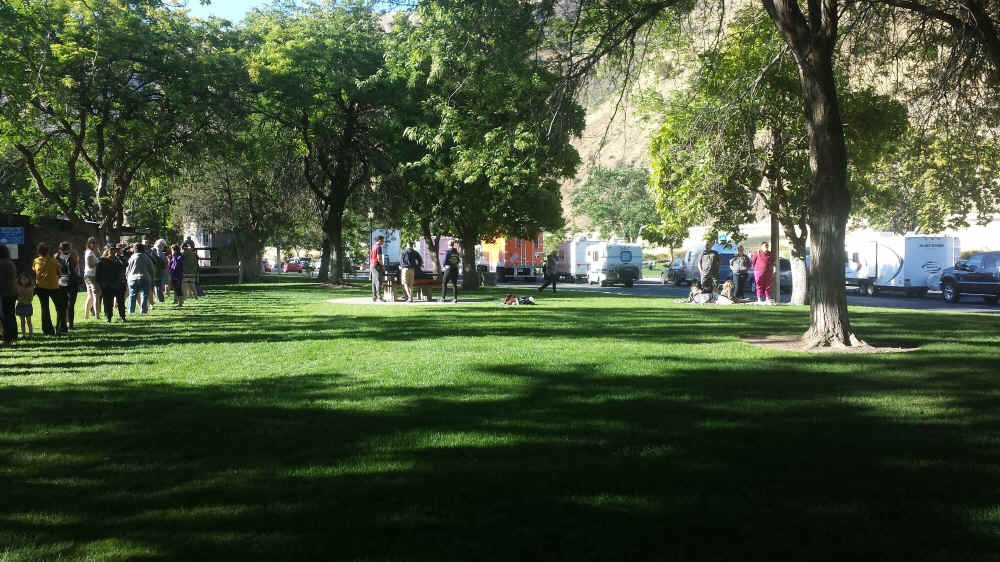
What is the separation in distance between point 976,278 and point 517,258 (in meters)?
26.4

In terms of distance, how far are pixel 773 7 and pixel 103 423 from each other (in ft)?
34.7

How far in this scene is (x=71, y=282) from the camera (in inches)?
559

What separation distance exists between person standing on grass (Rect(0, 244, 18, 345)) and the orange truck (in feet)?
122

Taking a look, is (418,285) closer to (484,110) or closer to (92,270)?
(92,270)

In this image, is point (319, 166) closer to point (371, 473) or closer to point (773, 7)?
point (773, 7)

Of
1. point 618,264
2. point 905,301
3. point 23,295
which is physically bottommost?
point 905,301

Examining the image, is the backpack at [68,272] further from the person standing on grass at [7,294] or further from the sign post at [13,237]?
the sign post at [13,237]

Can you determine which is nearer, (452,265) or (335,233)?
(452,265)

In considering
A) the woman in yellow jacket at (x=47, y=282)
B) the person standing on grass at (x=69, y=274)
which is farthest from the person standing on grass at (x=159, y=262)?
the woman in yellow jacket at (x=47, y=282)

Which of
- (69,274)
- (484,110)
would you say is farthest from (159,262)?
(484,110)

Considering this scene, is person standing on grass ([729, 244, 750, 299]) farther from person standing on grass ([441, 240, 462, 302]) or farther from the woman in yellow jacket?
the woman in yellow jacket

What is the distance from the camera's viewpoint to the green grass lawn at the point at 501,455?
3.78 meters

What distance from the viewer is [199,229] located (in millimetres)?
44969

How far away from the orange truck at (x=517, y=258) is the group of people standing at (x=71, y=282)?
28702mm
